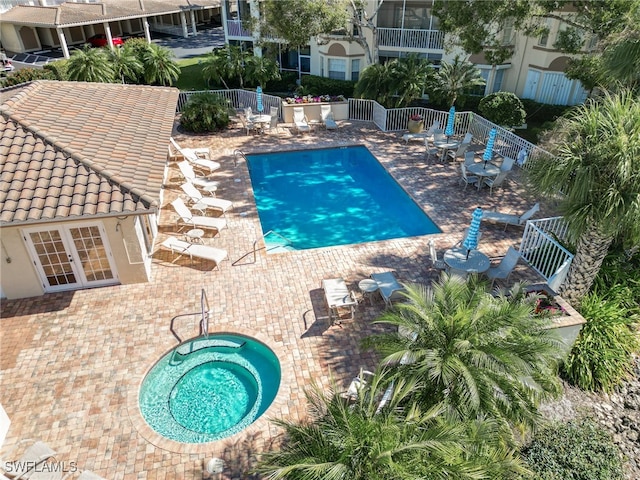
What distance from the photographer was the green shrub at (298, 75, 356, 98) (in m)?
30.2

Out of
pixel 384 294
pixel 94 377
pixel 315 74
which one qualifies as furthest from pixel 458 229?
pixel 315 74

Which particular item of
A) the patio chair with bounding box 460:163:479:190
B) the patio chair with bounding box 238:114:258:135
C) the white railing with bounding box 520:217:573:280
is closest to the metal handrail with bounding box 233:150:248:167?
the patio chair with bounding box 238:114:258:135

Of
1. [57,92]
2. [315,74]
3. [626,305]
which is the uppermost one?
[57,92]

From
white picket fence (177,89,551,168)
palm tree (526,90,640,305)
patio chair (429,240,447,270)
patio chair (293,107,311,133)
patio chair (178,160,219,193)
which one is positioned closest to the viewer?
palm tree (526,90,640,305)

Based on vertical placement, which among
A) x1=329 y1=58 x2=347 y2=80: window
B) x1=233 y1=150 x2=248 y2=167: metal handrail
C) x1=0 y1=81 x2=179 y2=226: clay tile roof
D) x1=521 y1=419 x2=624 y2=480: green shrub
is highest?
x1=0 y1=81 x2=179 y2=226: clay tile roof

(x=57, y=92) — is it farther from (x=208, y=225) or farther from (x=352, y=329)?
(x=352, y=329)

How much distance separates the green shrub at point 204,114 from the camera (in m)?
23.7

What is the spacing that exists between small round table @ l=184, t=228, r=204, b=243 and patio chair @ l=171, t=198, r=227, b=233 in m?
0.29

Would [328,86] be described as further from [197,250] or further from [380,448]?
[380,448]

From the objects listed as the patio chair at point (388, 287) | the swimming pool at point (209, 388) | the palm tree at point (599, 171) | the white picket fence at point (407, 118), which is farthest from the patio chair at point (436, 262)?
the white picket fence at point (407, 118)

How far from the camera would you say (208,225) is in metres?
14.8

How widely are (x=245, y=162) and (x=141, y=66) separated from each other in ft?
41.0

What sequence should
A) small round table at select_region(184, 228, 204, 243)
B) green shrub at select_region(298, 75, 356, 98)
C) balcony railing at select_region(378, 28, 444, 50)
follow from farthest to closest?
1. green shrub at select_region(298, 75, 356, 98)
2. balcony railing at select_region(378, 28, 444, 50)
3. small round table at select_region(184, 228, 204, 243)

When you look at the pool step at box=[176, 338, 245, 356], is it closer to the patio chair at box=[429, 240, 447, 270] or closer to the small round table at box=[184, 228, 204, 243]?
the small round table at box=[184, 228, 204, 243]
